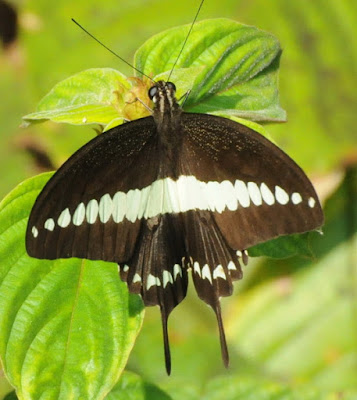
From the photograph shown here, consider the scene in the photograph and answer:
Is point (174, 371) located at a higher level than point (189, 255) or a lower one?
lower

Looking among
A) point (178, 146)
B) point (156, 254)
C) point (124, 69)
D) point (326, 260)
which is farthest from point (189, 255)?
point (326, 260)

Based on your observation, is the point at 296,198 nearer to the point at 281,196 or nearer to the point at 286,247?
the point at 281,196

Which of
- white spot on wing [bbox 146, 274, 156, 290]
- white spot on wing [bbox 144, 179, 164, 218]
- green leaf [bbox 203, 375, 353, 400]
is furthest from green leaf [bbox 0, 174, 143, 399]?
green leaf [bbox 203, 375, 353, 400]

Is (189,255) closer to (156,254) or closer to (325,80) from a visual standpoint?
(156,254)

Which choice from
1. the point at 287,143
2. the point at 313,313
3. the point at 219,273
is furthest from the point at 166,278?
the point at 313,313

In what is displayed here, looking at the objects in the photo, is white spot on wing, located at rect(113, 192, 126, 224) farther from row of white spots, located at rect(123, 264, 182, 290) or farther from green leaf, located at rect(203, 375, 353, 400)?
green leaf, located at rect(203, 375, 353, 400)

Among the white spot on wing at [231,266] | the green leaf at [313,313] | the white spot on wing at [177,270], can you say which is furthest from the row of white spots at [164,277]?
the green leaf at [313,313]
